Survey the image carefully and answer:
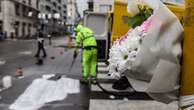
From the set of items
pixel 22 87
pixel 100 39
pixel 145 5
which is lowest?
pixel 22 87

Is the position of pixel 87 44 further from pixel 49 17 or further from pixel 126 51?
pixel 49 17

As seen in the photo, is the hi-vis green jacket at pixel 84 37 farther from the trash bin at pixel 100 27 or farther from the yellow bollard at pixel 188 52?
the yellow bollard at pixel 188 52

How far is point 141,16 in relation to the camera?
2744 millimetres

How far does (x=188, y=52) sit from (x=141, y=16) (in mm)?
652

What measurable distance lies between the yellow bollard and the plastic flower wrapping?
27 centimetres

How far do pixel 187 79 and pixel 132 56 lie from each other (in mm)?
343

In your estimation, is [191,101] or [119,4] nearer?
[191,101]

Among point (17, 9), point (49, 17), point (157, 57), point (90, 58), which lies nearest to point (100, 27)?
point (90, 58)

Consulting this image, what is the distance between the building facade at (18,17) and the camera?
209 ft

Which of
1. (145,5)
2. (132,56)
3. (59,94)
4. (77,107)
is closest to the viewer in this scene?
(132,56)

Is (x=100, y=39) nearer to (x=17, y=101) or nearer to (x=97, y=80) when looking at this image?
(x=97, y=80)

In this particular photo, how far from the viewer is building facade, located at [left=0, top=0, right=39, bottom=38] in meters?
63.8

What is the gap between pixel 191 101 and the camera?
220 centimetres

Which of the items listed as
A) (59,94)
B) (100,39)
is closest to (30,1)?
(100,39)
